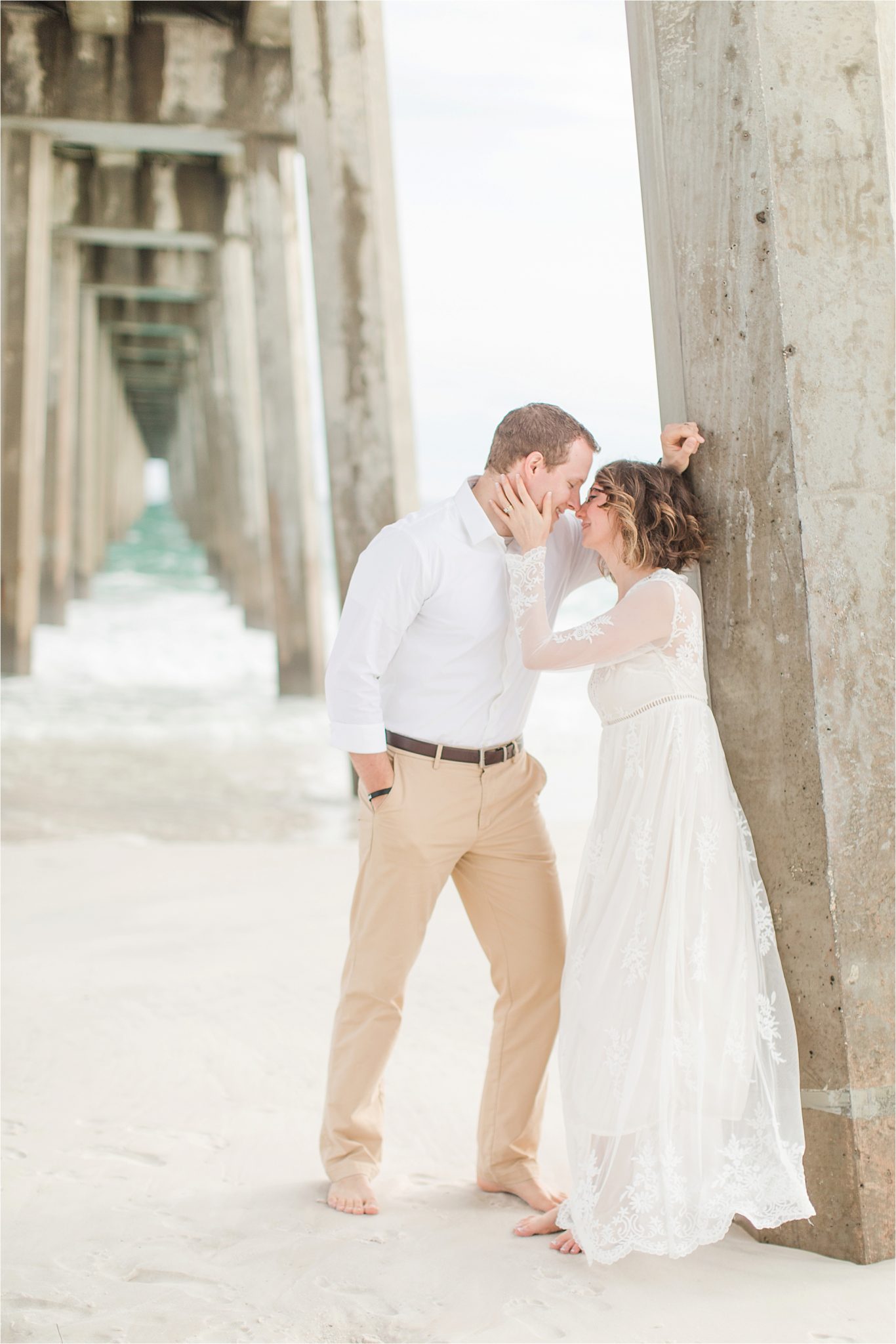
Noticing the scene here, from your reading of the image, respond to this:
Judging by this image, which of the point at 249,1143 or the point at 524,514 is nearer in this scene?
the point at 524,514

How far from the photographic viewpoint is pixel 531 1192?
278cm

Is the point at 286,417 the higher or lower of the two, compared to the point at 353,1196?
higher

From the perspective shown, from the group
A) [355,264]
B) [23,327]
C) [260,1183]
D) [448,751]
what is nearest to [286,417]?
[23,327]

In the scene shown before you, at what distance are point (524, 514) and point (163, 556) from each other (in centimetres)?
3490

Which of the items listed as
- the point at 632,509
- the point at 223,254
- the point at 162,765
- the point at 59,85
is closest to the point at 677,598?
Result: the point at 632,509

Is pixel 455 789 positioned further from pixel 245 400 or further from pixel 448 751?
pixel 245 400

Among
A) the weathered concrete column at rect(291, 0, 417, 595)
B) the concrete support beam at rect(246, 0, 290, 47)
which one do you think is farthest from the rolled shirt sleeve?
the concrete support beam at rect(246, 0, 290, 47)

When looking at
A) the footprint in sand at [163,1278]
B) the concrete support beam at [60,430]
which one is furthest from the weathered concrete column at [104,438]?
the footprint in sand at [163,1278]

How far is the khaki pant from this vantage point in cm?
273

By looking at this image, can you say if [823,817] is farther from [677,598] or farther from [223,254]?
[223,254]

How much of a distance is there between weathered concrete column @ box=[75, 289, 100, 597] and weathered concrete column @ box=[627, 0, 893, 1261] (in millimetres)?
18270

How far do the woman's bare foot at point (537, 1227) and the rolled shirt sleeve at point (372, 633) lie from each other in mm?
1070

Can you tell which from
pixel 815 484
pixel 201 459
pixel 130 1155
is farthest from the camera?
pixel 201 459

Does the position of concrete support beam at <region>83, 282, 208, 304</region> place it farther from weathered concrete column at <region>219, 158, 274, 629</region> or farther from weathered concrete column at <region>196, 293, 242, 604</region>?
weathered concrete column at <region>219, 158, 274, 629</region>
